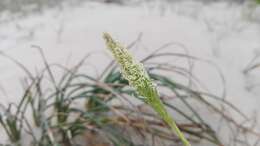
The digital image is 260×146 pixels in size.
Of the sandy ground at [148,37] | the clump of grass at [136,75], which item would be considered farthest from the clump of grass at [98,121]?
the clump of grass at [136,75]

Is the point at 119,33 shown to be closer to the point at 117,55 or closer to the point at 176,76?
the point at 176,76

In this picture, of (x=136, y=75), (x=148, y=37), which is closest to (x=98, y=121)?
(x=148, y=37)

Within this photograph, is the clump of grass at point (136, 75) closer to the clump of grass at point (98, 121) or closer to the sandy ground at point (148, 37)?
the clump of grass at point (98, 121)

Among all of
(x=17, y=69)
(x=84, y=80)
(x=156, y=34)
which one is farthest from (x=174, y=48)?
(x=17, y=69)

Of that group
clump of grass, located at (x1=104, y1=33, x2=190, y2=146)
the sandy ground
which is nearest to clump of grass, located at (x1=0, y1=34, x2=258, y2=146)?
the sandy ground

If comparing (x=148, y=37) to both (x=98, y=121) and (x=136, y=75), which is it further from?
(x=136, y=75)

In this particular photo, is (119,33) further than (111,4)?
No

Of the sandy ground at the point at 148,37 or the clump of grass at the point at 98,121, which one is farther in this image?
the sandy ground at the point at 148,37

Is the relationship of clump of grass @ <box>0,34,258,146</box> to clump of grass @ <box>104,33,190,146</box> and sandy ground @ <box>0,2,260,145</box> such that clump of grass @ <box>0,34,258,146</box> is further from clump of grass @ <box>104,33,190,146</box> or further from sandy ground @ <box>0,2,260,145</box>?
clump of grass @ <box>104,33,190,146</box>
